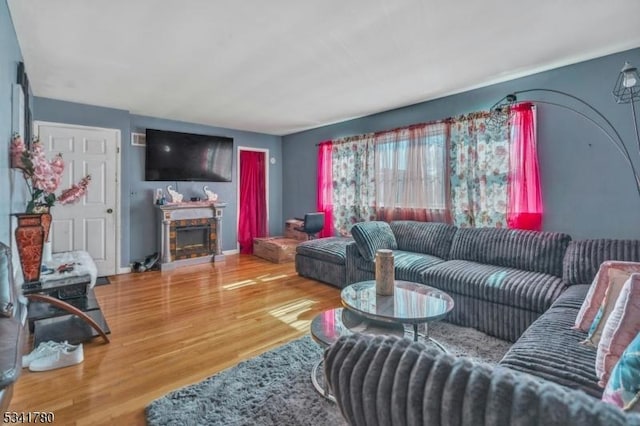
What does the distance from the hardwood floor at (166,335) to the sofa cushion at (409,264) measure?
0.51 m

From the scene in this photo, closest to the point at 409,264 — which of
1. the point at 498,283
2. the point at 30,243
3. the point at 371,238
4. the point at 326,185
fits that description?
the point at 371,238

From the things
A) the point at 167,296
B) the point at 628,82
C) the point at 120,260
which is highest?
the point at 628,82

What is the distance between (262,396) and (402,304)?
40.5 inches

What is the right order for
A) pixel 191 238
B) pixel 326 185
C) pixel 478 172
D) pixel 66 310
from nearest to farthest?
pixel 66 310
pixel 478 172
pixel 191 238
pixel 326 185

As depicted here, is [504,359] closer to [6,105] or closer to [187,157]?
[6,105]

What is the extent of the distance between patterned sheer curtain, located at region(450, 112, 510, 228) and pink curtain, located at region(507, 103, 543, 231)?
0.21ft

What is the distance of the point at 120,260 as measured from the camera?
4500 millimetres

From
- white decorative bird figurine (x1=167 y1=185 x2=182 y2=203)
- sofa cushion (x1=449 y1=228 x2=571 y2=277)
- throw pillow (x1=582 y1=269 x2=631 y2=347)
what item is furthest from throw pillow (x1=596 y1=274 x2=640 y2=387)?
white decorative bird figurine (x1=167 y1=185 x2=182 y2=203)

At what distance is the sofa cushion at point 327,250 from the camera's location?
383 centimetres

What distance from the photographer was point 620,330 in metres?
1.21

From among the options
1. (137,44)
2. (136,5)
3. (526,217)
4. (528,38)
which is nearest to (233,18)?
(136,5)

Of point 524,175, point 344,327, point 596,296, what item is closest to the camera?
point 596,296

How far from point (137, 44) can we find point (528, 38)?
3020 millimetres

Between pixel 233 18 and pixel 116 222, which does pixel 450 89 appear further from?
pixel 116 222
